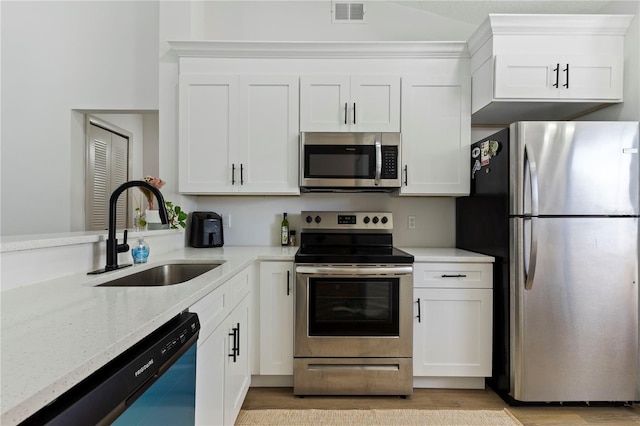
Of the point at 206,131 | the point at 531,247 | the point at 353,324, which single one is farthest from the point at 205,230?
the point at 531,247

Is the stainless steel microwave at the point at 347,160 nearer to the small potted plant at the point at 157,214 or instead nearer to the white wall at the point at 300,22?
A: the small potted plant at the point at 157,214

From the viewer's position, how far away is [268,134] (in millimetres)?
2488

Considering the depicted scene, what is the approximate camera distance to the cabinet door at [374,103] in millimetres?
2477

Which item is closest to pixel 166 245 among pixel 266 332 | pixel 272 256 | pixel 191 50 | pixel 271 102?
pixel 272 256

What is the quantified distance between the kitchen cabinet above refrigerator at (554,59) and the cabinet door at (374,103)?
624 millimetres

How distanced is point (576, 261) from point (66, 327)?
7.83 ft

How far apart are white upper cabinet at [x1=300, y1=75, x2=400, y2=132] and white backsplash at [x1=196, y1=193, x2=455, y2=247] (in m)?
0.60

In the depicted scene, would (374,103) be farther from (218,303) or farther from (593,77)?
(218,303)

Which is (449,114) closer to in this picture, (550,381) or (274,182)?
(274,182)

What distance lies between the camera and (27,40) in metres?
3.05

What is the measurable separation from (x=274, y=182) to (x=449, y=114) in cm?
137

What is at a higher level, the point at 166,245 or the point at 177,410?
the point at 166,245

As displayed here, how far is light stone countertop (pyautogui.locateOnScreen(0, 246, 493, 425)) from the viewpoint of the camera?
0.52 metres

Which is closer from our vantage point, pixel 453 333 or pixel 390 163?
pixel 453 333
